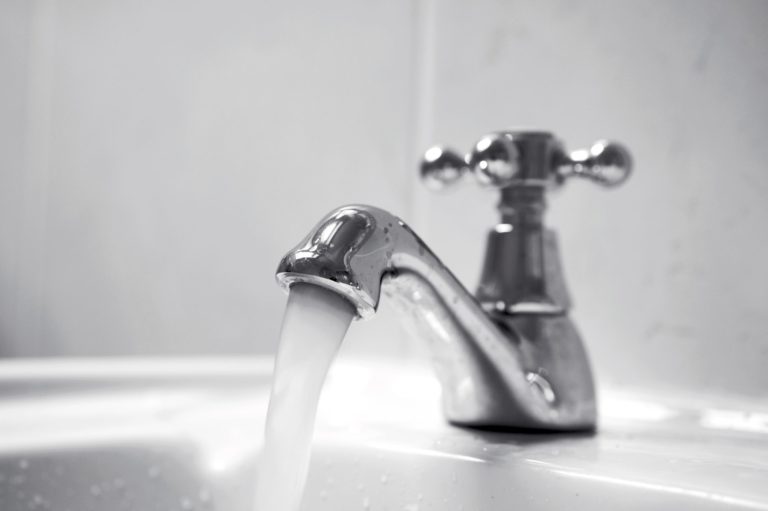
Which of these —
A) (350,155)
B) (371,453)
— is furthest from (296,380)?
(350,155)

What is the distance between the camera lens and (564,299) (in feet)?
1.35

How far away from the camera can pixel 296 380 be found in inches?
12.3

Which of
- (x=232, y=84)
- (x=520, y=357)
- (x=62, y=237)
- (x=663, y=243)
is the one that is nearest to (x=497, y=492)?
(x=520, y=357)

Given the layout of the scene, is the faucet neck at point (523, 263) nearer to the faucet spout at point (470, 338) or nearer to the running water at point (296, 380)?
the faucet spout at point (470, 338)

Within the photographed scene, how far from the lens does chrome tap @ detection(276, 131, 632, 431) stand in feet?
1.19

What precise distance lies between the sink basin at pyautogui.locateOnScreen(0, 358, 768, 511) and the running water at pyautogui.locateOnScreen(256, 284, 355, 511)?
0.07 m

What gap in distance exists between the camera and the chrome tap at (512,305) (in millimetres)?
364

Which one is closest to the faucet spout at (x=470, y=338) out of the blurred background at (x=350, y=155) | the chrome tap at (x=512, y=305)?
the chrome tap at (x=512, y=305)

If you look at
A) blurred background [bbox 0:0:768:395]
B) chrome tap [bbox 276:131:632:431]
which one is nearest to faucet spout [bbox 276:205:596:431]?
chrome tap [bbox 276:131:632:431]

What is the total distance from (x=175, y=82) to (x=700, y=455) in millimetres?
631

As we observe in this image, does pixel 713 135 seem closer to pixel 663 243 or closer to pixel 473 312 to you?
pixel 663 243

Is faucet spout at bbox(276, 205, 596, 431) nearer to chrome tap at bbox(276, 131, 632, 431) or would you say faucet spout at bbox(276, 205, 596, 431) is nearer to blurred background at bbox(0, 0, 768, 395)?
chrome tap at bbox(276, 131, 632, 431)

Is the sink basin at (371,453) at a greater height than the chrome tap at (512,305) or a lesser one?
lesser

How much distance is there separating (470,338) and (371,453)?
0.07 m
